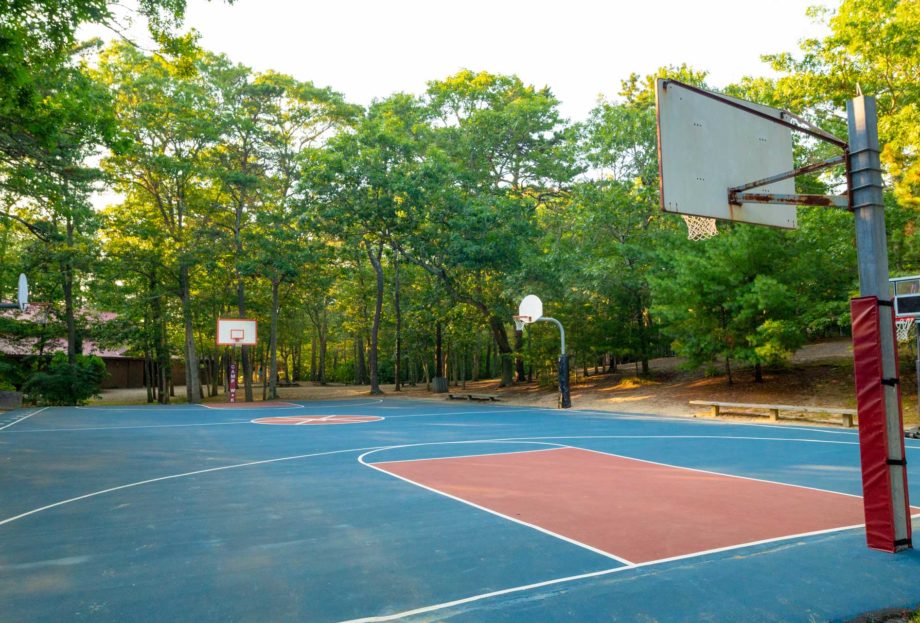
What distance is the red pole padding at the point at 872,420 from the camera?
5.47 metres

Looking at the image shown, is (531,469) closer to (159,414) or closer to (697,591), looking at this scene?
(697,591)

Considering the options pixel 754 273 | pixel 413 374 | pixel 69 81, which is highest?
pixel 69 81

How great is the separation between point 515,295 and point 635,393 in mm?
6128

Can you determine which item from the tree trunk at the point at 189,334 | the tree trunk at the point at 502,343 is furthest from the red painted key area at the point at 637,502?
the tree trunk at the point at 189,334

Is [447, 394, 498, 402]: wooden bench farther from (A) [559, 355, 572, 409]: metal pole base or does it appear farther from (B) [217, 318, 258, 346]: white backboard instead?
(B) [217, 318, 258, 346]: white backboard

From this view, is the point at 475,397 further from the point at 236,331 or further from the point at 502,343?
the point at 236,331

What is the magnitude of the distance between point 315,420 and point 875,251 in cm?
1598

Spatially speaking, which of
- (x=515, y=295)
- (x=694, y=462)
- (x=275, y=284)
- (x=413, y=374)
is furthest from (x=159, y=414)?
(x=413, y=374)

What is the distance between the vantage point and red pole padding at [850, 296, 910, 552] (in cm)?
547

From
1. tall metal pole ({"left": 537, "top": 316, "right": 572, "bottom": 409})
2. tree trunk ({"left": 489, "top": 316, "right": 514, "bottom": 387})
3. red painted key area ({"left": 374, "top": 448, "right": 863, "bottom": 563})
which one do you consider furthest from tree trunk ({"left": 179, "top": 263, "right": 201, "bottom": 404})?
red painted key area ({"left": 374, "top": 448, "right": 863, "bottom": 563})

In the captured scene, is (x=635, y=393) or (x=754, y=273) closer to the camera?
(x=754, y=273)

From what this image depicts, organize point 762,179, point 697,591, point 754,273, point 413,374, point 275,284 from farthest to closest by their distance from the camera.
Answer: point 413,374, point 275,284, point 754,273, point 762,179, point 697,591

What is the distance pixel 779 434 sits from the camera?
44.3 ft

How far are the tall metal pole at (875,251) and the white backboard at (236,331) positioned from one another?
89.7ft
